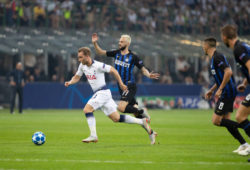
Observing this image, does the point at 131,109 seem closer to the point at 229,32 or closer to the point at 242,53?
the point at 229,32

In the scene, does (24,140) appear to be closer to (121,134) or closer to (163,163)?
(121,134)

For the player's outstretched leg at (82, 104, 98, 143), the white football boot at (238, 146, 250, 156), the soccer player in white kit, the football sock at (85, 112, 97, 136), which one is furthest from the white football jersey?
the white football boot at (238, 146, 250, 156)

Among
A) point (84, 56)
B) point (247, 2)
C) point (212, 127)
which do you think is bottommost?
point (212, 127)

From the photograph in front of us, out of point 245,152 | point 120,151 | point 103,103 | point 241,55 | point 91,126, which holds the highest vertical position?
point 241,55

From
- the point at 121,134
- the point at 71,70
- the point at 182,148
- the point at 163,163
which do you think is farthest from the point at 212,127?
the point at 71,70

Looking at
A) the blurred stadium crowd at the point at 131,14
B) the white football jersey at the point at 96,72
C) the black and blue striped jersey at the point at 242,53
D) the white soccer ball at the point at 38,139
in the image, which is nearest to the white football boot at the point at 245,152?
the black and blue striped jersey at the point at 242,53

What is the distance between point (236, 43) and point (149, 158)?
2491 millimetres

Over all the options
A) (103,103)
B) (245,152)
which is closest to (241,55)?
(245,152)

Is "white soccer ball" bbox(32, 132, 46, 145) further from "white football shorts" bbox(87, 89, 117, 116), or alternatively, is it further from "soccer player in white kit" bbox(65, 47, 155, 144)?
"white football shorts" bbox(87, 89, 117, 116)

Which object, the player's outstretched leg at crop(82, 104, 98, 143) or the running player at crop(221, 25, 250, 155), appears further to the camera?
the player's outstretched leg at crop(82, 104, 98, 143)

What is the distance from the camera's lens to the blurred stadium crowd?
29547 millimetres

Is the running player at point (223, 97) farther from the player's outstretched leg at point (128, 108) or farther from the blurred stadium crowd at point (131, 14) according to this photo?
the blurred stadium crowd at point (131, 14)

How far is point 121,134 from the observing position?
1520 centimetres

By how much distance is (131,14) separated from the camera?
33469 millimetres
